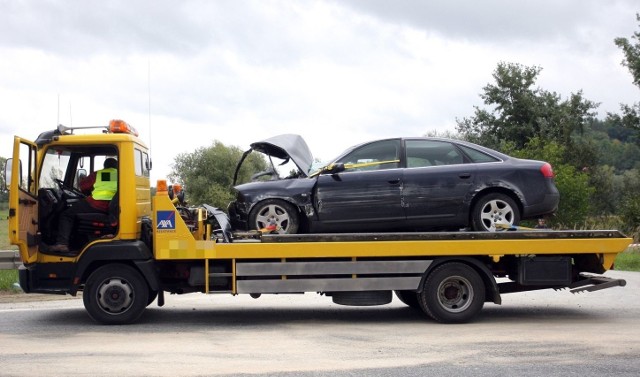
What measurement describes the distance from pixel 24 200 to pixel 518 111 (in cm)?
4367

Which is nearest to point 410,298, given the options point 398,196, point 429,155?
point 398,196

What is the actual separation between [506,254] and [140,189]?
4.63 m

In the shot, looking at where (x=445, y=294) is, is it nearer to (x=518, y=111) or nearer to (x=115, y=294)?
(x=115, y=294)

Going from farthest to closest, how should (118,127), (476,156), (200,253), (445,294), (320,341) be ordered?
(476,156) → (445,294) → (118,127) → (200,253) → (320,341)

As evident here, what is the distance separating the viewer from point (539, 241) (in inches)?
387

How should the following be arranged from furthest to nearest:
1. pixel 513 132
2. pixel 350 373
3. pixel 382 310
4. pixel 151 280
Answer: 1. pixel 513 132
2. pixel 382 310
3. pixel 151 280
4. pixel 350 373

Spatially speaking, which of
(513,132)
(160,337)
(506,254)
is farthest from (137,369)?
(513,132)

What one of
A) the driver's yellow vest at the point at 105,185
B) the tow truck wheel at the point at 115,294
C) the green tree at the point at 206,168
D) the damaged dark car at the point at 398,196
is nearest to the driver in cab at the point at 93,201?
the driver's yellow vest at the point at 105,185

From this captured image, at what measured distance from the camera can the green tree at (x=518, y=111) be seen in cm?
4881

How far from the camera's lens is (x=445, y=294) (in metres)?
9.88

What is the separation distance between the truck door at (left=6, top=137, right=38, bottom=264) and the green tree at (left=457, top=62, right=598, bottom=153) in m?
41.0

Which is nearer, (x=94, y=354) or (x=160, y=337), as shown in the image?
(x=94, y=354)

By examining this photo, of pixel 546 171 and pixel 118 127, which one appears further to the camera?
pixel 546 171

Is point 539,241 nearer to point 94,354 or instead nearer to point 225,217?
point 225,217
